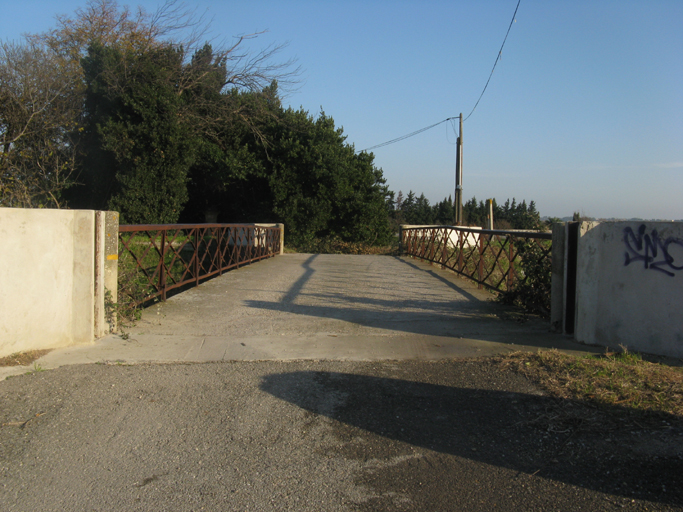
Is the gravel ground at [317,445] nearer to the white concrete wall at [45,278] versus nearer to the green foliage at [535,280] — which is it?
the white concrete wall at [45,278]

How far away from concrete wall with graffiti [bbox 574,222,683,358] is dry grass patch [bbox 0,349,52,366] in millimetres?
5305

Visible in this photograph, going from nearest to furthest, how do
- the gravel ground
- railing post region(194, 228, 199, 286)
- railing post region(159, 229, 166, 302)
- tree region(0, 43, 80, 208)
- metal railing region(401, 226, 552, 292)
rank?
the gravel ground
metal railing region(401, 226, 552, 292)
railing post region(159, 229, 166, 302)
railing post region(194, 228, 199, 286)
tree region(0, 43, 80, 208)

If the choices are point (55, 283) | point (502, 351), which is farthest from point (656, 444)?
point (55, 283)

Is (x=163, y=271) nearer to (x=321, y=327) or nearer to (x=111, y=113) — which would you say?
(x=321, y=327)

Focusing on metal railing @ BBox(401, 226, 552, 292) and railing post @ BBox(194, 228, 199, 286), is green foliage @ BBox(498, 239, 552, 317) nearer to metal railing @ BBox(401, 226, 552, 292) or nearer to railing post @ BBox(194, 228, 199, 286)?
metal railing @ BBox(401, 226, 552, 292)

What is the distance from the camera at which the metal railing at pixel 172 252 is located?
613 cm

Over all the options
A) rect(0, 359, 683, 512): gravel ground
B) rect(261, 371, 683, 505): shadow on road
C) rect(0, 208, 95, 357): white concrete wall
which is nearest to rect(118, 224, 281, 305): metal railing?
rect(0, 208, 95, 357): white concrete wall

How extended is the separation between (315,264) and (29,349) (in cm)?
945

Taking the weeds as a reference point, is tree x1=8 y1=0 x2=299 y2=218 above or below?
above

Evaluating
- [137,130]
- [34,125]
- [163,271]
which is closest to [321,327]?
[163,271]

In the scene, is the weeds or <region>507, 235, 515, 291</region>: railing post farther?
the weeds

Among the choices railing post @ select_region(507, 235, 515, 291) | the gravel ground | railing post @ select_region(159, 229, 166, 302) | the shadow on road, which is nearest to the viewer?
the gravel ground

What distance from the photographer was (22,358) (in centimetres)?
439

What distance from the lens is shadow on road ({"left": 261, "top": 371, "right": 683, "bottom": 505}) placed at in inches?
106
